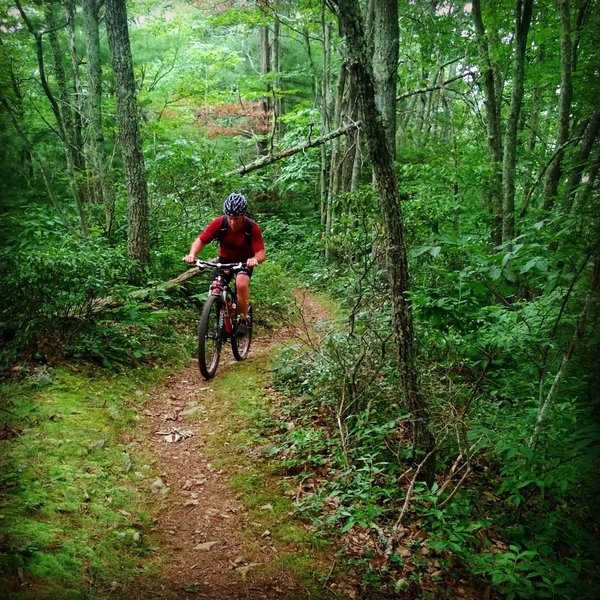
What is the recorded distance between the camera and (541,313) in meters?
4.25

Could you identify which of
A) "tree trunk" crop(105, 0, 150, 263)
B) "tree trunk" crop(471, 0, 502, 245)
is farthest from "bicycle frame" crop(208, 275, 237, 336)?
"tree trunk" crop(471, 0, 502, 245)

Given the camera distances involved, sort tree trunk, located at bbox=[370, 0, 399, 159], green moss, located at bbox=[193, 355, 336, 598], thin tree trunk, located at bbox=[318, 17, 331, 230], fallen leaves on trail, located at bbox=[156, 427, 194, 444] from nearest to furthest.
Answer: green moss, located at bbox=[193, 355, 336, 598] < fallen leaves on trail, located at bbox=[156, 427, 194, 444] < tree trunk, located at bbox=[370, 0, 399, 159] < thin tree trunk, located at bbox=[318, 17, 331, 230]

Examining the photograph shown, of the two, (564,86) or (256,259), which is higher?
(564,86)

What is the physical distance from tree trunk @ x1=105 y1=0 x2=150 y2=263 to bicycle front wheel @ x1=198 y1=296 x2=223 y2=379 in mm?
2392

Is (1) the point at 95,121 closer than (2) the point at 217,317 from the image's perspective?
No

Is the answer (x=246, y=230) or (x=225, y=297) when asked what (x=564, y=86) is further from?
(x=225, y=297)

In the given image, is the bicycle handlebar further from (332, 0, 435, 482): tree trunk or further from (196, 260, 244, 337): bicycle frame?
(332, 0, 435, 482): tree trunk

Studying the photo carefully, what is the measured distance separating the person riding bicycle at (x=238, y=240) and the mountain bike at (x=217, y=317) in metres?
0.16

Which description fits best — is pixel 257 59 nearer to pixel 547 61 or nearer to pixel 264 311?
pixel 547 61

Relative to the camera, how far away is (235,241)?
6746 mm

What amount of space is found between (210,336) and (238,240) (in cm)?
153

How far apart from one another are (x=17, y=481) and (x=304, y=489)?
235 cm

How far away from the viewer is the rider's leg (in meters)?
6.55

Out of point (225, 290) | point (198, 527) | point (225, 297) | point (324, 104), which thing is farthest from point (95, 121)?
point (198, 527)
